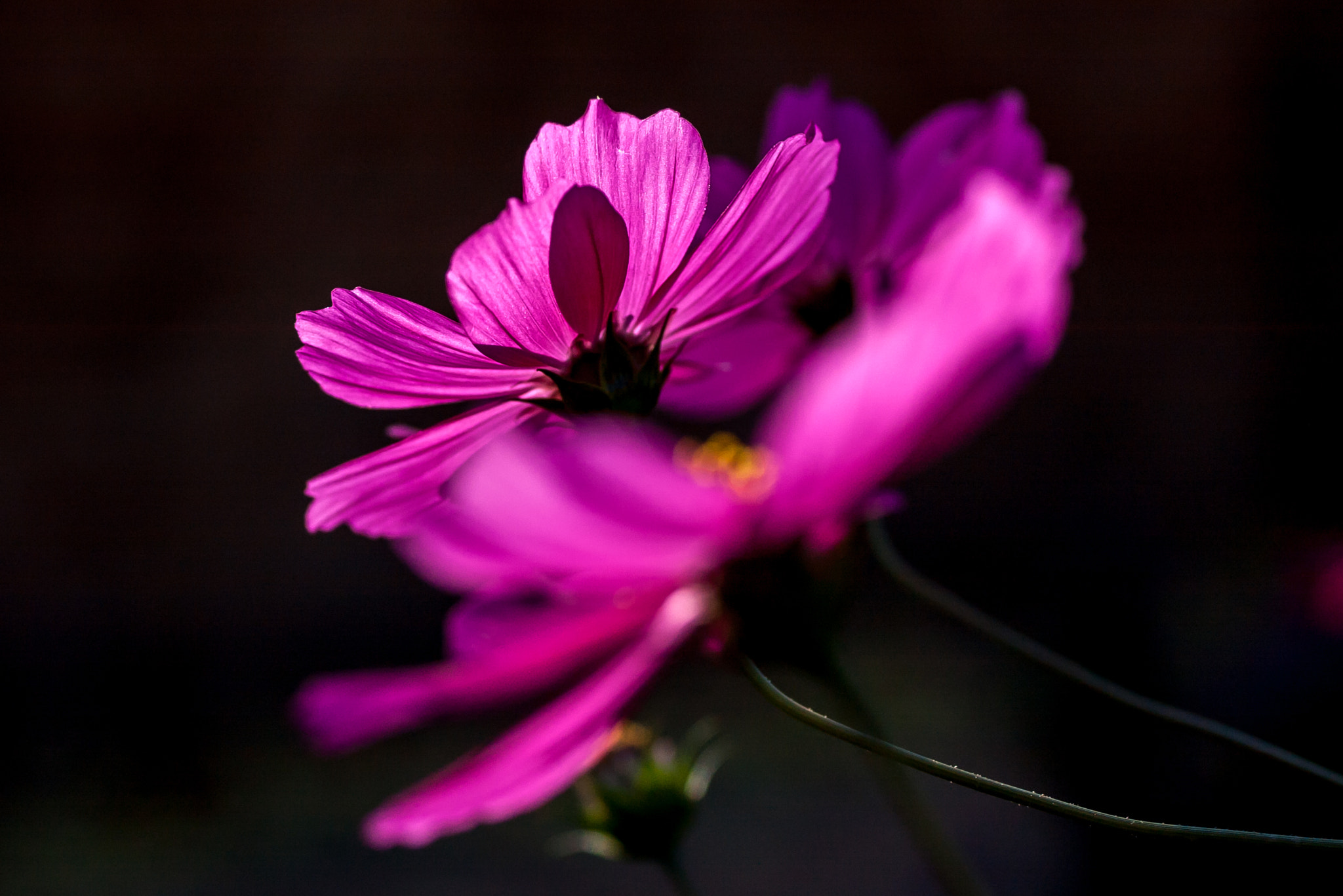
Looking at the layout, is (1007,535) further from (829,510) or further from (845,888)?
(829,510)

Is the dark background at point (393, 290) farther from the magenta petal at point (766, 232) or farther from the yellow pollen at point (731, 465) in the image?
the magenta petal at point (766, 232)

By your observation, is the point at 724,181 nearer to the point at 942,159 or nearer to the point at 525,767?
the point at 942,159

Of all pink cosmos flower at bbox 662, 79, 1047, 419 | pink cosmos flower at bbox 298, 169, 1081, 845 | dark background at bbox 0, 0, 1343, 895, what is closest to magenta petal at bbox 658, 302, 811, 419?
pink cosmos flower at bbox 662, 79, 1047, 419

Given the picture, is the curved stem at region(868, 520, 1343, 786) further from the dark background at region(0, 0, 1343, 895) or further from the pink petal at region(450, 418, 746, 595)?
the dark background at region(0, 0, 1343, 895)

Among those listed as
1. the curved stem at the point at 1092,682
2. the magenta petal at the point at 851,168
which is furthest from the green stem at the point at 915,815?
the magenta petal at the point at 851,168

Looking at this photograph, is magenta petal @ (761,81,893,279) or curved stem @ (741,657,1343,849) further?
magenta petal @ (761,81,893,279)
